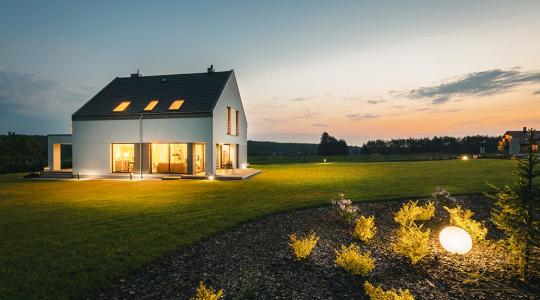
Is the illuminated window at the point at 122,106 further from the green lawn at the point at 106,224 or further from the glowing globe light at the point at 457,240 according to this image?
the glowing globe light at the point at 457,240

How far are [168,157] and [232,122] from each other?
580cm

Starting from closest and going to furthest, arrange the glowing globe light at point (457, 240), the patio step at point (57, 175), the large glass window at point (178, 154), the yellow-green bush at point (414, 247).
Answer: the yellow-green bush at point (414, 247) < the glowing globe light at point (457, 240) < the patio step at point (57, 175) < the large glass window at point (178, 154)

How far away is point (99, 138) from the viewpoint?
781 inches

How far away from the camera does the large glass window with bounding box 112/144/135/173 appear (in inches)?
786

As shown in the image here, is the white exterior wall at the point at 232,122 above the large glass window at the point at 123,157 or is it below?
above

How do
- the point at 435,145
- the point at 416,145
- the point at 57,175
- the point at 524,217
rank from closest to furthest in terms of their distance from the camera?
the point at 524,217, the point at 57,175, the point at 416,145, the point at 435,145

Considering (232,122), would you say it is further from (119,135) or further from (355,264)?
(355,264)

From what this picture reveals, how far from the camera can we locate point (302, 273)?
4.74 m

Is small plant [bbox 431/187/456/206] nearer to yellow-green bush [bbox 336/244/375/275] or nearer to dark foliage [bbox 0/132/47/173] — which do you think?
yellow-green bush [bbox 336/244/375/275]

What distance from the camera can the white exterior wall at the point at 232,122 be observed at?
62.6 feet

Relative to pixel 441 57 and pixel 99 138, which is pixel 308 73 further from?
pixel 99 138

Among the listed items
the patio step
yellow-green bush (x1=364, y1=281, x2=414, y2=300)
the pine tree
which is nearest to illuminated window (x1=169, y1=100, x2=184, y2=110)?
the patio step

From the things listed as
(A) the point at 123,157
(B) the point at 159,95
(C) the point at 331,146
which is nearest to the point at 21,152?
(A) the point at 123,157

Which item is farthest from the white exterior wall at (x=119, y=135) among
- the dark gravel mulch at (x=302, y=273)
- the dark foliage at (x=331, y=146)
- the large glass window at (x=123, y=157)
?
the dark foliage at (x=331, y=146)
